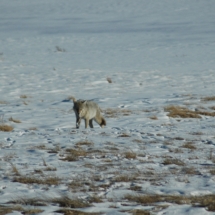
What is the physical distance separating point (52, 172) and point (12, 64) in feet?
74.3

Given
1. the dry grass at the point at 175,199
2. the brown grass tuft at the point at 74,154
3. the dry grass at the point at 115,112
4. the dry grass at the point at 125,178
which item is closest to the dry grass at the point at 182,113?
the dry grass at the point at 115,112

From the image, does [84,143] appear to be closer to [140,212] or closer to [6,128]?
[6,128]

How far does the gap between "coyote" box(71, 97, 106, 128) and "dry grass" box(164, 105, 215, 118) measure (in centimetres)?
293

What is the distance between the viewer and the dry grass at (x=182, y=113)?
1630cm

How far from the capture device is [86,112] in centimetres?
1383

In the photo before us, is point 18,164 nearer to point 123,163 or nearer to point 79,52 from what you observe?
point 123,163

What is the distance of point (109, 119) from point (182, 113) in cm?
246

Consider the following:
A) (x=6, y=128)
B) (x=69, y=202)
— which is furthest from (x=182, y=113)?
(x=69, y=202)

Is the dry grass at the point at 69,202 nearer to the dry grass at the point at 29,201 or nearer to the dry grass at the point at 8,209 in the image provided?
the dry grass at the point at 29,201

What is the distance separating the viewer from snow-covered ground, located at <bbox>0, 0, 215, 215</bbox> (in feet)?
25.6

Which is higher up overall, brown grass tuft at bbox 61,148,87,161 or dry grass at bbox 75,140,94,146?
dry grass at bbox 75,140,94,146

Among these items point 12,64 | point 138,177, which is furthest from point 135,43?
point 138,177

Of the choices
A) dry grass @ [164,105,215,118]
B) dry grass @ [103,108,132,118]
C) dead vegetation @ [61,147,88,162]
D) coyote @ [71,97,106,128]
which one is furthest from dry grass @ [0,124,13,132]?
dry grass @ [164,105,215,118]

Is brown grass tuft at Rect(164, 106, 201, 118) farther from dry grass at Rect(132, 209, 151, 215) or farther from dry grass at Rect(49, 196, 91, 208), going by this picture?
dry grass at Rect(132, 209, 151, 215)
